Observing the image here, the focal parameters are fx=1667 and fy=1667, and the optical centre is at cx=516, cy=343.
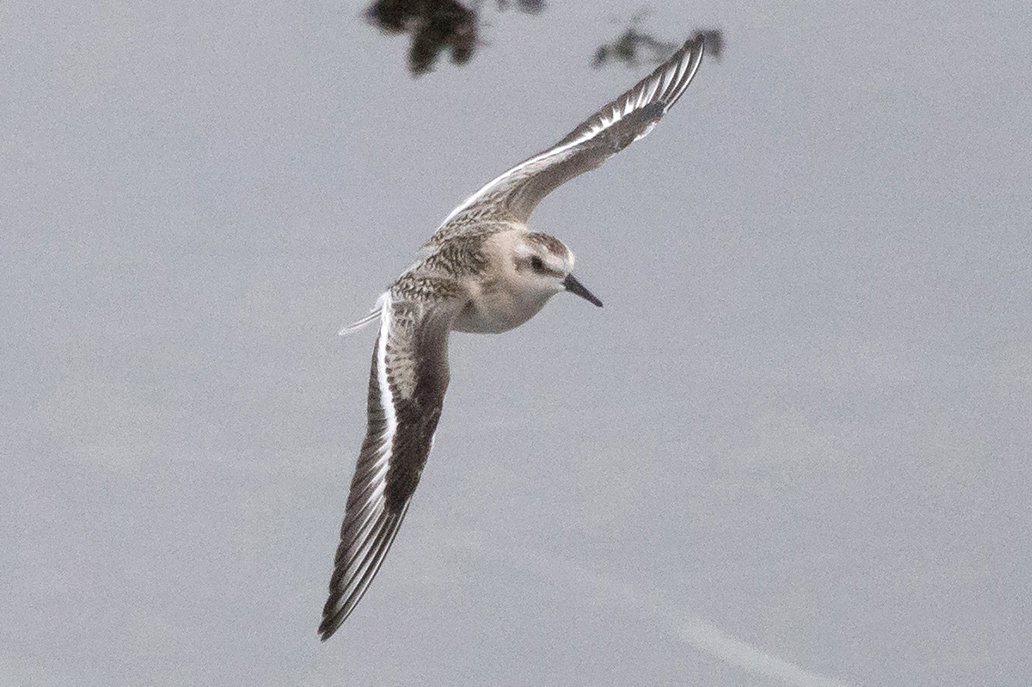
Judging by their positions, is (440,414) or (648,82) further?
(648,82)

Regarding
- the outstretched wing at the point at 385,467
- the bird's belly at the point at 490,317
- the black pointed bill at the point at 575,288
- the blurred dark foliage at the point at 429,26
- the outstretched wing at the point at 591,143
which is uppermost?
the blurred dark foliage at the point at 429,26

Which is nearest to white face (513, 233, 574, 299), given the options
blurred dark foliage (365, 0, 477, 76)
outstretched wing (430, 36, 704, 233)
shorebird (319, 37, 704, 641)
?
shorebird (319, 37, 704, 641)

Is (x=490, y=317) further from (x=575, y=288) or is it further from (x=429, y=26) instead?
(x=429, y=26)

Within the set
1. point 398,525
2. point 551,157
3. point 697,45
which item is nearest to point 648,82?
point 697,45

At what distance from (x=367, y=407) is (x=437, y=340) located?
32 centimetres

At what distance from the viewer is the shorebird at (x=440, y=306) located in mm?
5289

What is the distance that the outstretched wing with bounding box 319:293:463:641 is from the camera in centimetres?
521

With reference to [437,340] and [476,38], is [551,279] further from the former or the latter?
[476,38]

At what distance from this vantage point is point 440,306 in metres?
5.73

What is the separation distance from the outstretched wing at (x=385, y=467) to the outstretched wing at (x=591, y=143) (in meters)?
1.02

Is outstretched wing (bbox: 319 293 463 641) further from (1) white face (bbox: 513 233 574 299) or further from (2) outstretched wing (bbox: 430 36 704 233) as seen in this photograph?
(2) outstretched wing (bbox: 430 36 704 233)

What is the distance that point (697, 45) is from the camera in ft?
25.0

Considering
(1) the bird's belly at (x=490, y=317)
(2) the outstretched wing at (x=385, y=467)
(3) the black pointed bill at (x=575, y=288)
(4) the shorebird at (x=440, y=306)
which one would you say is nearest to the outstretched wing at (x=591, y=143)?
(4) the shorebird at (x=440, y=306)

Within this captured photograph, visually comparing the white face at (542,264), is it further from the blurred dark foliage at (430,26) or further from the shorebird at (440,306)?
the blurred dark foliage at (430,26)
